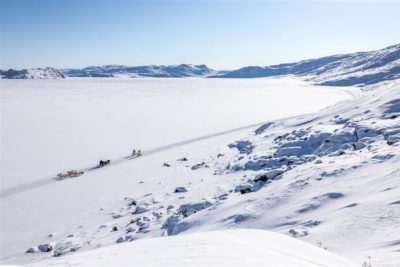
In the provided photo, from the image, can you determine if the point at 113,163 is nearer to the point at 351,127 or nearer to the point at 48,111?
the point at 351,127

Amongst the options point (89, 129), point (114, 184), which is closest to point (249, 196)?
point (114, 184)

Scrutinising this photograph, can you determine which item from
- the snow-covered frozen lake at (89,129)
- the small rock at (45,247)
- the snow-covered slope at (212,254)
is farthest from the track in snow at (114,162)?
the snow-covered slope at (212,254)

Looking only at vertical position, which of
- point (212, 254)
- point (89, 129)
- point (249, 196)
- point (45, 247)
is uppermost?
point (212, 254)

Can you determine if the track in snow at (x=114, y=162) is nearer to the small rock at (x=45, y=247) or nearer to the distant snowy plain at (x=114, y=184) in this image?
the distant snowy plain at (x=114, y=184)

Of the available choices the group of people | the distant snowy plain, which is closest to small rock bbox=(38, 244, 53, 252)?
the distant snowy plain

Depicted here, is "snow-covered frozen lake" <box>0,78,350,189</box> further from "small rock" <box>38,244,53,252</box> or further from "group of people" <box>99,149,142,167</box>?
"small rock" <box>38,244,53,252</box>

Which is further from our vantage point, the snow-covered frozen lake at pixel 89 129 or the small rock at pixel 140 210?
the snow-covered frozen lake at pixel 89 129

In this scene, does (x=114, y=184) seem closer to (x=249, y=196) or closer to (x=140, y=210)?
(x=140, y=210)

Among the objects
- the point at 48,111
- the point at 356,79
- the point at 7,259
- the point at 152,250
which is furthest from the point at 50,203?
the point at 356,79
